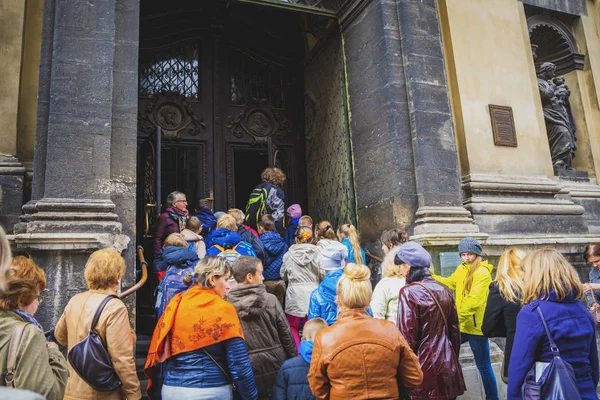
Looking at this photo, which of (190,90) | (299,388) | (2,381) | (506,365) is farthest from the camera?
(190,90)

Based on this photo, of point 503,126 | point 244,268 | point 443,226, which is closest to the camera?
point 244,268

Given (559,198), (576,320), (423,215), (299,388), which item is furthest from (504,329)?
(559,198)

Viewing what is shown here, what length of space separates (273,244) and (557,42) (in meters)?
7.22

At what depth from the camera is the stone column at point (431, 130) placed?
6.33 m

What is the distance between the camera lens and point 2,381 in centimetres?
188

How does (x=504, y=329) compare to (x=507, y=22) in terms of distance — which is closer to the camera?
(x=504, y=329)

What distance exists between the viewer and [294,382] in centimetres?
302

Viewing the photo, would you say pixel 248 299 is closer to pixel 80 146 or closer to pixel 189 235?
pixel 189 235

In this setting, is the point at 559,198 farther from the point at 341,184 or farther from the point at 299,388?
the point at 299,388

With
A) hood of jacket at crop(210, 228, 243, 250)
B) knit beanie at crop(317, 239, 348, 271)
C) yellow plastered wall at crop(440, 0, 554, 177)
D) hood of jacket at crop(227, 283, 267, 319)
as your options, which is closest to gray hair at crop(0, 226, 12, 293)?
hood of jacket at crop(227, 283, 267, 319)

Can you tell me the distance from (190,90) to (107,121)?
13.2 feet

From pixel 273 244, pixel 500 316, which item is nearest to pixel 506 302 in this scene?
pixel 500 316

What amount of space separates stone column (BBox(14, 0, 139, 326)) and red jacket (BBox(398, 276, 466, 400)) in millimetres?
2985

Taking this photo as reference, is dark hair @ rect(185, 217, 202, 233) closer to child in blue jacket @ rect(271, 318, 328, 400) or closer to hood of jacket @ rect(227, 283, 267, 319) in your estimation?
hood of jacket @ rect(227, 283, 267, 319)
